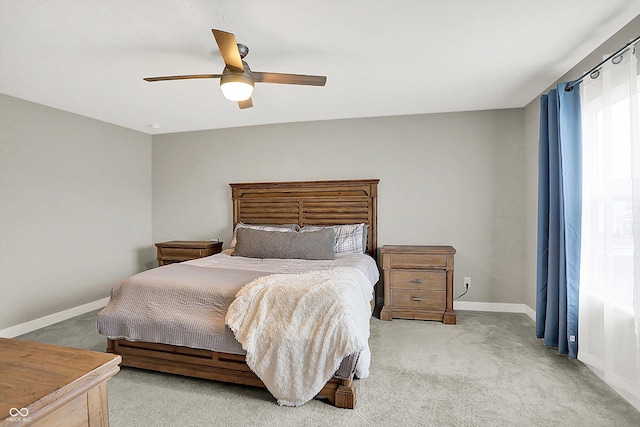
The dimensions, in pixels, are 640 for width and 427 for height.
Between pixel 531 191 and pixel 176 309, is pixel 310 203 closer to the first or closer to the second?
pixel 176 309

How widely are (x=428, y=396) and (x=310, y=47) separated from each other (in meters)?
2.44

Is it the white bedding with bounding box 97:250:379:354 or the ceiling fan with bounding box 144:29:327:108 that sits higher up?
the ceiling fan with bounding box 144:29:327:108

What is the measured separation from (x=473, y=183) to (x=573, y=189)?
1.37 meters

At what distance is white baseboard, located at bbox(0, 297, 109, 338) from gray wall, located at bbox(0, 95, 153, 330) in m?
0.05

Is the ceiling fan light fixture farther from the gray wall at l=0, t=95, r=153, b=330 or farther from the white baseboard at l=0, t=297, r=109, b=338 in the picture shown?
the white baseboard at l=0, t=297, r=109, b=338

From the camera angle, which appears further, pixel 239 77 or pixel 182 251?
pixel 182 251

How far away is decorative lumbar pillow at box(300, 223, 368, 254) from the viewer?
12.1ft

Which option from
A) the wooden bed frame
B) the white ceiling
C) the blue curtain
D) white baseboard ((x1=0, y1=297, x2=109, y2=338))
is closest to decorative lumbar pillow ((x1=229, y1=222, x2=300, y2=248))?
the wooden bed frame

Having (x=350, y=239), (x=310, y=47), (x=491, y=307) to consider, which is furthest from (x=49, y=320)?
(x=491, y=307)

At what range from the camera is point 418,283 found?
3441 mm

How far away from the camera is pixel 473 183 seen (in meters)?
3.78

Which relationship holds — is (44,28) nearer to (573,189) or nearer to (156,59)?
(156,59)

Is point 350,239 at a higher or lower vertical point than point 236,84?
lower

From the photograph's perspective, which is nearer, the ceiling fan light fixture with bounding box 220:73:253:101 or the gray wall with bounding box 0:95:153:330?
the ceiling fan light fixture with bounding box 220:73:253:101
